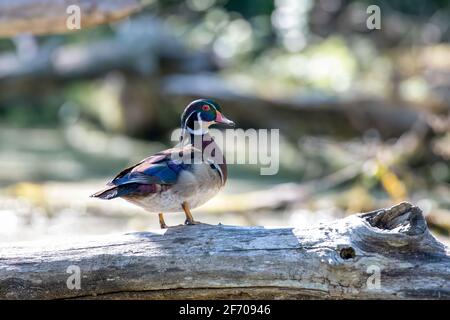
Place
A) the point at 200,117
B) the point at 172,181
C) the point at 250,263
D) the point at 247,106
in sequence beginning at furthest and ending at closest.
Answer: the point at 247,106 → the point at 200,117 → the point at 172,181 → the point at 250,263

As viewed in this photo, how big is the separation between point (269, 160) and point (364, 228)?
525 cm

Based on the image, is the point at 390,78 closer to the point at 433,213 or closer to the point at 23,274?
the point at 433,213

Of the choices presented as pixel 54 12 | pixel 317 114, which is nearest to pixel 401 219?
pixel 54 12

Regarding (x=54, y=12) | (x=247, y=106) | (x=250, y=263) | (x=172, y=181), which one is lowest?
→ (x=250, y=263)

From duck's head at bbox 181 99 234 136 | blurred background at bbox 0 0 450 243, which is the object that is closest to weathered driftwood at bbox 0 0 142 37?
duck's head at bbox 181 99 234 136

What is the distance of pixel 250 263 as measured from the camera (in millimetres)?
3479

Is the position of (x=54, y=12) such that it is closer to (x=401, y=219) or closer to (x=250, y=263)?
(x=250, y=263)

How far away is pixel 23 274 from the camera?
3.54 m

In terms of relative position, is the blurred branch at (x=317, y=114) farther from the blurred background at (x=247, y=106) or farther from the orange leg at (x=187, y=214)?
the orange leg at (x=187, y=214)

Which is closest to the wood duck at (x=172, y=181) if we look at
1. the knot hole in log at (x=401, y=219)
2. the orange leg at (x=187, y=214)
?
the orange leg at (x=187, y=214)

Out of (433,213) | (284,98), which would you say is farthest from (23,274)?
(284,98)

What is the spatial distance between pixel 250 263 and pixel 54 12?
7.10 ft

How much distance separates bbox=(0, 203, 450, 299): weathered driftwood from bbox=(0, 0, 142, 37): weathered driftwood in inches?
68.1

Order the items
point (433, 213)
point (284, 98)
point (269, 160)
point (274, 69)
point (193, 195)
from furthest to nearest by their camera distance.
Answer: point (274, 69)
point (269, 160)
point (284, 98)
point (433, 213)
point (193, 195)
